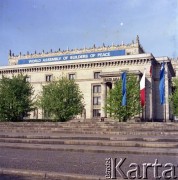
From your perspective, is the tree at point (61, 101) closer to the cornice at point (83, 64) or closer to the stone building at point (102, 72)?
the stone building at point (102, 72)

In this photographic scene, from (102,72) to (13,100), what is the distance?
22.9 meters

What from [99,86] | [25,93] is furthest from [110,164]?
[99,86]

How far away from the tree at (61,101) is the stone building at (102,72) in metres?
11.9

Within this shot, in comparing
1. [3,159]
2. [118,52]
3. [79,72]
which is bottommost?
[3,159]

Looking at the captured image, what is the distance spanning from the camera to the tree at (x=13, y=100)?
4456cm

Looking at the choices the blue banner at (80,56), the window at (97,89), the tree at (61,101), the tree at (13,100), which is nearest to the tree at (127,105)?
the tree at (61,101)

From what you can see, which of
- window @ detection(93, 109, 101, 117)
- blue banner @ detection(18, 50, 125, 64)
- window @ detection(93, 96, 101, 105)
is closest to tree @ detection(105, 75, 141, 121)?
window @ detection(93, 109, 101, 117)

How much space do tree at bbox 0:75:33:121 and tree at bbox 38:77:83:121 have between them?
3.15 m

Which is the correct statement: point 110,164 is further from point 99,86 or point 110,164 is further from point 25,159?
point 99,86

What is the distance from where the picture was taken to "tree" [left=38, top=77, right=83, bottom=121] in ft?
149

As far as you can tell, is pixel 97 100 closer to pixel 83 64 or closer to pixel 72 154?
pixel 83 64

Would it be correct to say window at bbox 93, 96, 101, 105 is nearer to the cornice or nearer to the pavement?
the cornice

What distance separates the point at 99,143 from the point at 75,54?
204 ft

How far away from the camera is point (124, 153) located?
12812mm
